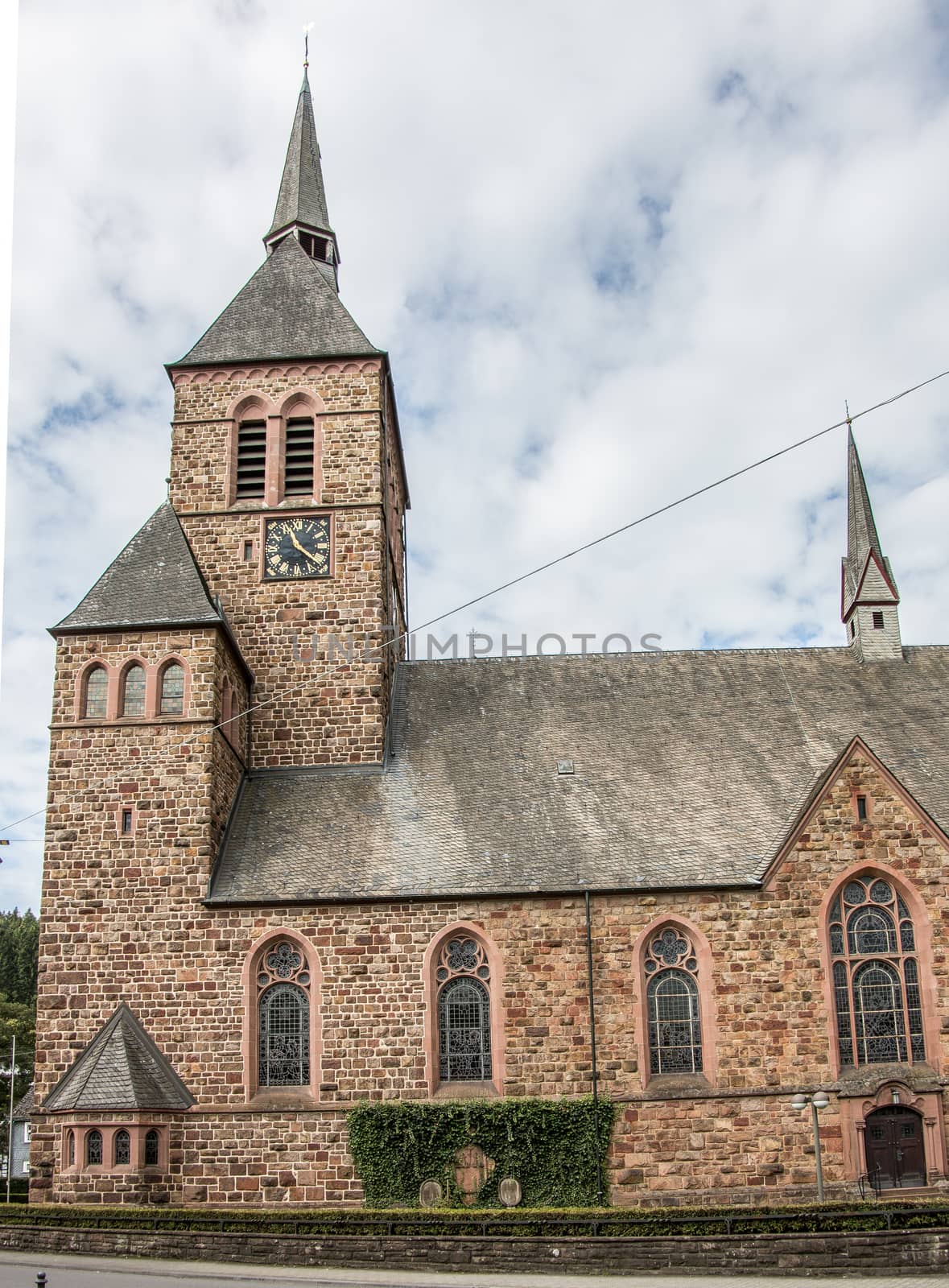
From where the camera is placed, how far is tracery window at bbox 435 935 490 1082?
23.7 meters

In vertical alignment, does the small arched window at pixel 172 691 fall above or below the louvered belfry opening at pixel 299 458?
below

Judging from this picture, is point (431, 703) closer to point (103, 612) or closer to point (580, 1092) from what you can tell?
point (103, 612)

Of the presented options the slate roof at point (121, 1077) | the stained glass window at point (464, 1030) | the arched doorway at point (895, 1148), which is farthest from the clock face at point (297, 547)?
the arched doorway at point (895, 1148)

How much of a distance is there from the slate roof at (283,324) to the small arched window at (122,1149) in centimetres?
1848

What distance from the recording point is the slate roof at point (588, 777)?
974 inches

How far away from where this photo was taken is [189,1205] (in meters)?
22.7

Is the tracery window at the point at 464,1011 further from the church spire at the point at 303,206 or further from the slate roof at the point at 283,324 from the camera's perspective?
the church spire at the point at 303,206

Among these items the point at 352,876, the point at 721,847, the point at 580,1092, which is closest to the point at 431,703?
the point at 352,876

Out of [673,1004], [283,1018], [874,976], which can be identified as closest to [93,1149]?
[283,1018]

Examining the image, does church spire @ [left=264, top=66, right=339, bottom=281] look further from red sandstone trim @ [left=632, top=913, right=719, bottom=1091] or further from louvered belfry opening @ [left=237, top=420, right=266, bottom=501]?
red sandstone trim @ [left=632, top=913, right=719, bottom=1091]

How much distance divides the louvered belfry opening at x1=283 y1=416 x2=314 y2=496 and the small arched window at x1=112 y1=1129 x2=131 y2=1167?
15261mm

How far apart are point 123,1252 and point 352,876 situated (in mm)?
7954

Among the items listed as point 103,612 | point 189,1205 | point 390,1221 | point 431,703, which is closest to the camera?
point 390,1221

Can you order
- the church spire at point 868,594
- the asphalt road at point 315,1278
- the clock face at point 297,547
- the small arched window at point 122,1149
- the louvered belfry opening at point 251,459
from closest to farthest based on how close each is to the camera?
1. the asphalt road at point 315,1278
2. the small arched window at point 122,1149
3. the clock face at point 297,547
4. the louvered belfry opening at point 251,459
5. the church spire at point 868,594
